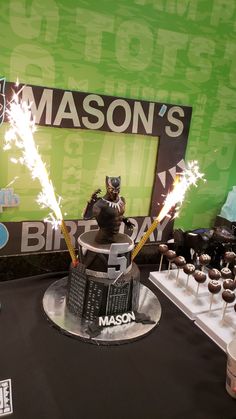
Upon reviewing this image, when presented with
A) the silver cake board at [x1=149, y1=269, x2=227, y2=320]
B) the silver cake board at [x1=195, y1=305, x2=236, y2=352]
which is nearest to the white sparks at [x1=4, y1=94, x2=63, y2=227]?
the silver cake board at [x1=149, y1=269, x2=227, y2=320]

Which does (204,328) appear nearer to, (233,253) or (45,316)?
(233,253)

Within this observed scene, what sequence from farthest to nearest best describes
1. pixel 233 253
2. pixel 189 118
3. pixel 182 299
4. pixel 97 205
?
pixel 189 118, pixel 233 253, pixel 182 299, pixel 97 205

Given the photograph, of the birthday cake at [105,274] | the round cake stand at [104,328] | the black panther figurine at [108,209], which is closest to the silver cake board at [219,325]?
the round cake stand at [104,328]

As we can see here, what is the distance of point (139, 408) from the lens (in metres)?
0.96

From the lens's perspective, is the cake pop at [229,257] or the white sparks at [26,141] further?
the cake pop at [229,257]

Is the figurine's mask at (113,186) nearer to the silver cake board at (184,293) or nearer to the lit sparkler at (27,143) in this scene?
the lit sparkler at (27,143)

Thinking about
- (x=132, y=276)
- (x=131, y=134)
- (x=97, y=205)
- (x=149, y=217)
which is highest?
(x=131, y=134)

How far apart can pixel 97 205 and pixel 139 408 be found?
2.21 ft

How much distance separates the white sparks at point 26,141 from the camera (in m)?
1.33

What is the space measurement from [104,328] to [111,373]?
213mm

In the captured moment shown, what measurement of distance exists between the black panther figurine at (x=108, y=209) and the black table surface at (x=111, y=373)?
0.40 m

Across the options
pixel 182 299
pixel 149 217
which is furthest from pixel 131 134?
pixel 182 299

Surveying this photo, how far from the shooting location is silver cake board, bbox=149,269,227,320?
56.5 inches

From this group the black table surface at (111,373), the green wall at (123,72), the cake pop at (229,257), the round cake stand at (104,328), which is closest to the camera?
the black table surface at (111,373)
